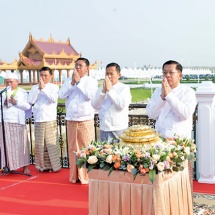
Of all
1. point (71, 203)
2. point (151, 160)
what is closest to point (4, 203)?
point (71, 203)

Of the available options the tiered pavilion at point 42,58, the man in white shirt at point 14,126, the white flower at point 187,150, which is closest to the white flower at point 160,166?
the white flower at point 187,150

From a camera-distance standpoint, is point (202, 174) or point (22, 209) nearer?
point (22, 209)

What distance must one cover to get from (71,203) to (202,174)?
5.63 feet

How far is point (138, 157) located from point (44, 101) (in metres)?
3.05

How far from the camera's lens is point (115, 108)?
4.18m

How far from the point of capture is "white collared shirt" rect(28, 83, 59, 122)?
210 inches

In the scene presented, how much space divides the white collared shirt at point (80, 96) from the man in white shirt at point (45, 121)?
56cm

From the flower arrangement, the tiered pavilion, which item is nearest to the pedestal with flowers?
the flower arrangement

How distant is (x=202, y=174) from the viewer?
4.78 meters

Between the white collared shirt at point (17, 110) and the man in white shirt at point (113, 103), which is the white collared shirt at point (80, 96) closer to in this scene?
the man in white shirt at point (113, 103)

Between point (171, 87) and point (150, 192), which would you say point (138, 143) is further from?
point (171, 87)

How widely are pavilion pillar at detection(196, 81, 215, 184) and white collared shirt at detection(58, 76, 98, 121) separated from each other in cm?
132

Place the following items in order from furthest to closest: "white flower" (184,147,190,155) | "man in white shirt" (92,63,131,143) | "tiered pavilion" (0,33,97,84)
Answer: "tiered pavilion" (0,33,97,84), "man in white shirt" (92,63,131,143), "white flower" (184,147,190,155)

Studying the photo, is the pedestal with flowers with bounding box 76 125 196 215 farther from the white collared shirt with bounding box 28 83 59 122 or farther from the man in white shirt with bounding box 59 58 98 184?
the white collared shirt with bounding box 28 83 59 122
